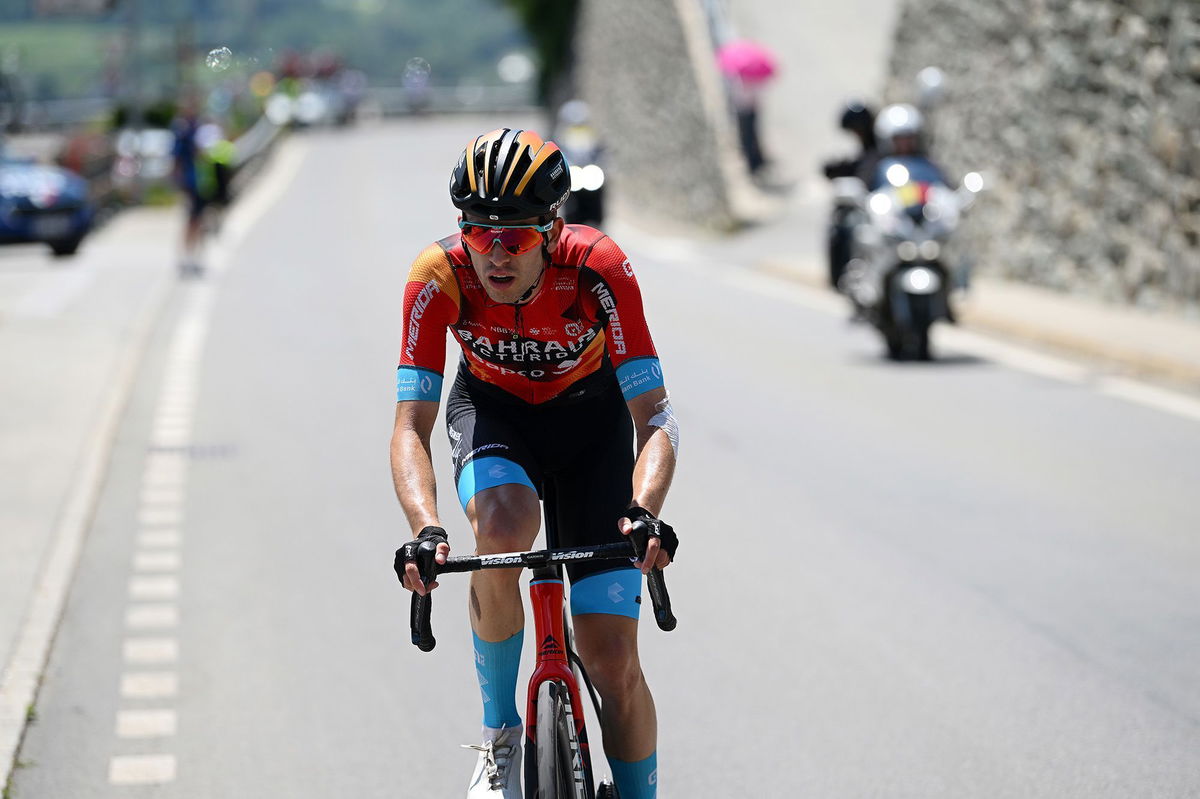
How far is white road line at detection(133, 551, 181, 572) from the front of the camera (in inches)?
340

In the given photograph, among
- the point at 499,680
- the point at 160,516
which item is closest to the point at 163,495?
the point at 160,516

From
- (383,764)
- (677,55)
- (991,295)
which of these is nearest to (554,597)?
(383,764)

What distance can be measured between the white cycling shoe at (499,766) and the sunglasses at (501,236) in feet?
4.03

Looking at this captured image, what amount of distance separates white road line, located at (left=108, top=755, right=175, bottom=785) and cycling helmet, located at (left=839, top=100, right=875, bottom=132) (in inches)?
460

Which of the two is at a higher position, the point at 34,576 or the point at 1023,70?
the point at 1023,70

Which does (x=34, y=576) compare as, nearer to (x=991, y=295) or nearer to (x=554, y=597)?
(x=554, y=597)

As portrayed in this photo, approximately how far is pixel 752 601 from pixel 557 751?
3.75m

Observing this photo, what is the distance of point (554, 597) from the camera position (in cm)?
436

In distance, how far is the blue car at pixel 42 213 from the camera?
2684 centimetres

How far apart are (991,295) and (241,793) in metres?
15.7

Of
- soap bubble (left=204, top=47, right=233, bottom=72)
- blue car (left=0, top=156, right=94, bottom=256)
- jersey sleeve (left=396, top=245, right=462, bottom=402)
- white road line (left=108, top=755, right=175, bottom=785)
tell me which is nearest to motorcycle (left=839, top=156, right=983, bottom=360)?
soap bubble (left=204, top=47, right=233, bottom=72)

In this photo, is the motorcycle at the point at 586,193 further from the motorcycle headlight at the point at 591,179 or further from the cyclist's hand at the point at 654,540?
the cyclist's hand at the point at 654,540

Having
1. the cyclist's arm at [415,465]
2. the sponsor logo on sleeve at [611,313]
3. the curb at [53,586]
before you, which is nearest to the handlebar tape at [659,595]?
the cyclist's arm at [415,465]

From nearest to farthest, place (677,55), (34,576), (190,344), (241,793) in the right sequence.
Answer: (241,793), (34,576), (190,344), (677,55)
